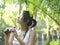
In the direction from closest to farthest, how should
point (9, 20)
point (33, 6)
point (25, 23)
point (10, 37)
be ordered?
1. point (33, 6)
2. point (10, 37)
3. point (25, 23)
4. point (9, 20)

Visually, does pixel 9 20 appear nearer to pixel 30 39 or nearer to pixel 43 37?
pixel 30 39

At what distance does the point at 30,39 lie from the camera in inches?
68.2

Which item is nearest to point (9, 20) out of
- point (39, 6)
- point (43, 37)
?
point (39, 6)

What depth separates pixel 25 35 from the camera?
5.85 feet

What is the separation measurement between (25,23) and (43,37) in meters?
18.0

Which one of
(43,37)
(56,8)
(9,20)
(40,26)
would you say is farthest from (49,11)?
(43,37)

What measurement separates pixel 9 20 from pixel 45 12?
783cm

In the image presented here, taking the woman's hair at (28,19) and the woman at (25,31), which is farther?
the woman's hair at (28,19)

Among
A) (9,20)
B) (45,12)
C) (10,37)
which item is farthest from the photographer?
(9,20)

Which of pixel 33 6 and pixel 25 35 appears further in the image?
pixel 25 35

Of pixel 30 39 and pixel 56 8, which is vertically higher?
pixel 56 8

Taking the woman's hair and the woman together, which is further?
the woman's hair

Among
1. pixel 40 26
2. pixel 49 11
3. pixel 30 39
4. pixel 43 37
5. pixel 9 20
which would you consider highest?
pixel 49 11

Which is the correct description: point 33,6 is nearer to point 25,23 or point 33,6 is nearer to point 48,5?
point 48,5
